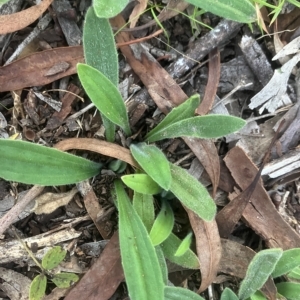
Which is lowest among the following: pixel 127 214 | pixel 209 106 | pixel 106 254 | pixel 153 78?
pixel 106 254

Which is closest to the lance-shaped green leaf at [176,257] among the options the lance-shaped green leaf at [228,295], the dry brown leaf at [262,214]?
the lance-shaped green leaf at [228,295]

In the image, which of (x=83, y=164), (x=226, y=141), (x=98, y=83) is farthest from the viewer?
(x=226, y=141)

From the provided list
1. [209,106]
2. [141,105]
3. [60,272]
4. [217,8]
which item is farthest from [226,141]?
[60,272]

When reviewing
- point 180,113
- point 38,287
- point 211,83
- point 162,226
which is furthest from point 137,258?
point 211,83

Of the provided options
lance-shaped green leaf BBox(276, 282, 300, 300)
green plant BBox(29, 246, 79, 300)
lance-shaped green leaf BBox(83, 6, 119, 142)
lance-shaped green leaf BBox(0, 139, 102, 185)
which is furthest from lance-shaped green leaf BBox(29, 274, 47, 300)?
lance-shaped green leaf BBox(276, 282, 300, 300)

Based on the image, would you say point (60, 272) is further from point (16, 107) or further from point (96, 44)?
point (96, 44)

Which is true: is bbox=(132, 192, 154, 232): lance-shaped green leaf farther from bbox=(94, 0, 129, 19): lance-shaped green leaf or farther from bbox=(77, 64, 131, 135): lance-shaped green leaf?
bbox=(94, 0, 129, 19): lance-shaped green leaf

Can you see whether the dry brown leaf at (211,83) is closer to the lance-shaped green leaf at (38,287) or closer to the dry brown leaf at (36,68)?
the dry brown leaf at (36,68)
